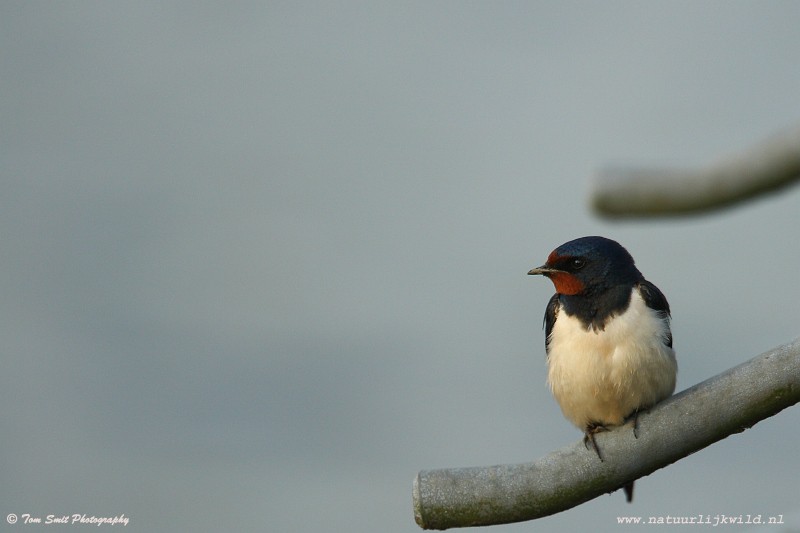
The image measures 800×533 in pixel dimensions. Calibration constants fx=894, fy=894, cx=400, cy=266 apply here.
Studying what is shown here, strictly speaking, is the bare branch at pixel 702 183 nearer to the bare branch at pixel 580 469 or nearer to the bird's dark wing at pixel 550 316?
the bare branch at pixel 580 469

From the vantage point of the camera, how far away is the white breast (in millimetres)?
3932

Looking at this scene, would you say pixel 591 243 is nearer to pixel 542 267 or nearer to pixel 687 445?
pixel 542 267

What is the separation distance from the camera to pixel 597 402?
13.1 ft

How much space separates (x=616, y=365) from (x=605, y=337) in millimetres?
134

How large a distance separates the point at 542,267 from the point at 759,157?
3222 mm

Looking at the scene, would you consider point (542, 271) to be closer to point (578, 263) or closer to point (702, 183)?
point (578, 263)

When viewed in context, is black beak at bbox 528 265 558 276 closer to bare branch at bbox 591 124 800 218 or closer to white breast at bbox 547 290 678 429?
white breast at bbox 547 290 678 429

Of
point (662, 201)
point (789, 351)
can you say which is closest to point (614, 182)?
point (662, 201)

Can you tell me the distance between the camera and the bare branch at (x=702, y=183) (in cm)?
97

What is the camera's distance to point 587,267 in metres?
4.10

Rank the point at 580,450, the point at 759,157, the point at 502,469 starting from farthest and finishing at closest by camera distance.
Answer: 1. the point at 580,450
2. the point at 502,469
3. the point at 759,157

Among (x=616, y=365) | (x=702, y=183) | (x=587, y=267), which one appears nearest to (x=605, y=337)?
(x=616, y=365)

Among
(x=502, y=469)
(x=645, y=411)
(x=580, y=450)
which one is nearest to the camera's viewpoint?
(x=502, y=469)

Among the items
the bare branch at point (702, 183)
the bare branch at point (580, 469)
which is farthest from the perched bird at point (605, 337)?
the bare branch at point (702, 183)
